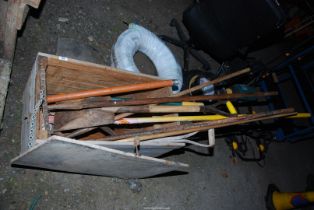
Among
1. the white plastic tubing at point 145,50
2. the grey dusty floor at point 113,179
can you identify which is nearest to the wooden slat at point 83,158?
the grey dusty floor at point 113,179

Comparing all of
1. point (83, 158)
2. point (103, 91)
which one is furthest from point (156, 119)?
point (83, 158)

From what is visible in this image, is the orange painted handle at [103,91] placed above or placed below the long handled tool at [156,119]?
above

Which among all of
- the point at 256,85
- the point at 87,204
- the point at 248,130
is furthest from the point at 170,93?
the point at 256,85

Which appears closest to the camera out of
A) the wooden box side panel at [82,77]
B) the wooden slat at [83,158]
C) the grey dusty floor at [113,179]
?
the wooden slat at [83,158]

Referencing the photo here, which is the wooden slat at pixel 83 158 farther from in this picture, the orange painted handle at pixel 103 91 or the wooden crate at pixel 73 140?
the orange painted handle at pixel 103 91

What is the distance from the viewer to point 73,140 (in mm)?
1380

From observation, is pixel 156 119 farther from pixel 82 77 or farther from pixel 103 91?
pixel 82 77

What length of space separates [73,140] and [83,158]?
37 cm

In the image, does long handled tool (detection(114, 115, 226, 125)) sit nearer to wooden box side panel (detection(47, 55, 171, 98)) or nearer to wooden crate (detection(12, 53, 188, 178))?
wooden crate (detection(12, 53, 188, 178))

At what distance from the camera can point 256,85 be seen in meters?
4.02

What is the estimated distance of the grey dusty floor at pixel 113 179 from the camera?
86.7 inches

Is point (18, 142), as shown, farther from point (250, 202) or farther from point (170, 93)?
point (250, 202)

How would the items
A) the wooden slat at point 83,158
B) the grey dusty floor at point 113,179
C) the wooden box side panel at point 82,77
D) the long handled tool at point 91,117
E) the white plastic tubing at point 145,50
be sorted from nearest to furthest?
the wooden slat at point 83,158
the long handled tool at point 91,117
the wooden box side panel at point 82,77
the grey dusty floor at point 113,179
the white plastic tubing at point 145,50

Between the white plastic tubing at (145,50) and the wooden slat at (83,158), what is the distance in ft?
3.28
